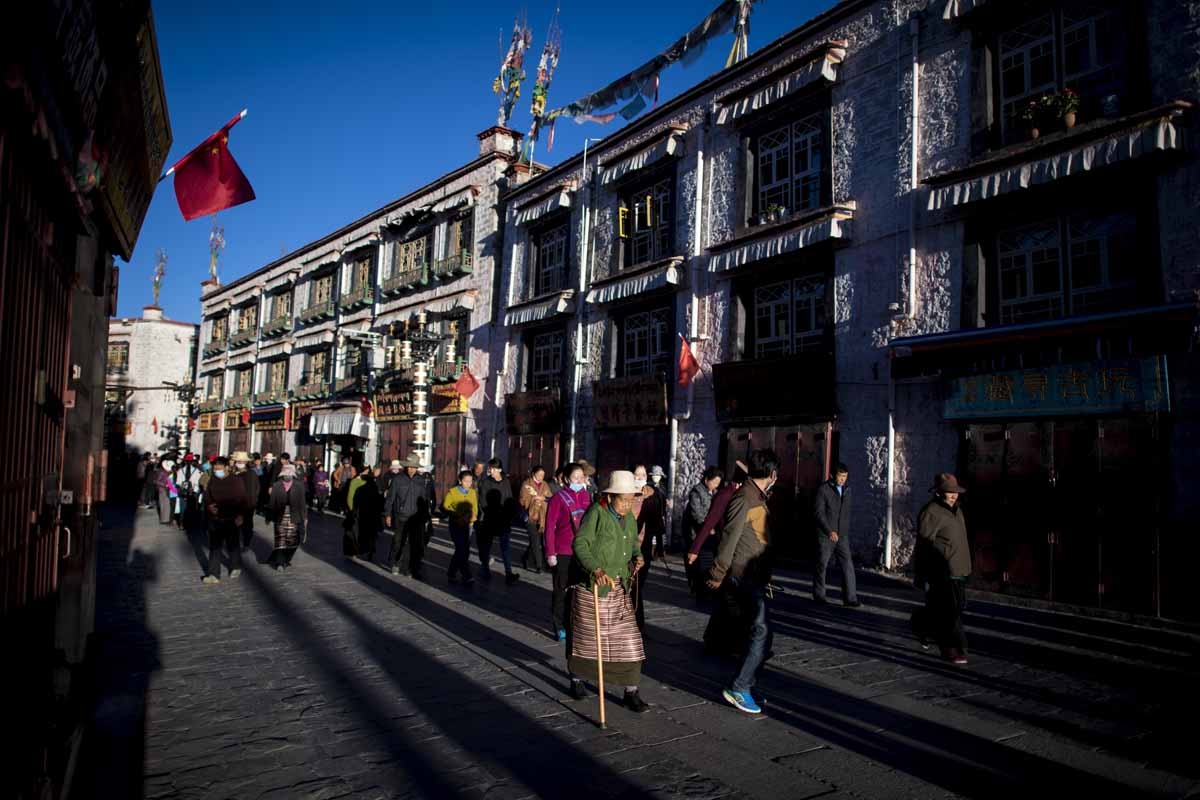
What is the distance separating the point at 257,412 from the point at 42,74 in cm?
3711

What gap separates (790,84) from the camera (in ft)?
49.4

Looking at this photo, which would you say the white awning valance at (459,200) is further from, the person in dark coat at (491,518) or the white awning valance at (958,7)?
the white awning valance at (958,7)

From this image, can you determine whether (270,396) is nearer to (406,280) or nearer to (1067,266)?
(406,280)

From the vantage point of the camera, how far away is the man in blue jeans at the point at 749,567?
17.9 ft

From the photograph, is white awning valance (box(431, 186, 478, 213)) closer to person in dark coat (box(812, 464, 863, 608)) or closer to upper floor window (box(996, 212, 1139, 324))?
upper floor window (box(996, 212, 1139, 324))

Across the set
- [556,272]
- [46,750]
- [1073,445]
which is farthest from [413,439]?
[46,750]

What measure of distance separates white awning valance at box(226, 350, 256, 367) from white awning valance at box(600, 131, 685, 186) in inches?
1068

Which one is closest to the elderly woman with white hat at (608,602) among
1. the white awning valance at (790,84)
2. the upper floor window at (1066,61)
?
the upper floor window at (1066,61)

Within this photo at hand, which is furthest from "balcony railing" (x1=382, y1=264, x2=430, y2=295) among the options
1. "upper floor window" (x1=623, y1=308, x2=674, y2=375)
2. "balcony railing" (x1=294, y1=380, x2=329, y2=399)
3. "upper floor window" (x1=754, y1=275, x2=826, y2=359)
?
"upper floor window" (x1=754, y1=275, x2=826, y2=359)

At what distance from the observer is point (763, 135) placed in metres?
16.3

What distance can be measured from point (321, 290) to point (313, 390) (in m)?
4.94

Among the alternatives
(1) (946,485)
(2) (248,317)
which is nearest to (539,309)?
(1) (946,485)

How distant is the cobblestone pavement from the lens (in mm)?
4227

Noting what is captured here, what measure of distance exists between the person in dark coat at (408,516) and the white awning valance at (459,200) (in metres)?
15.4
